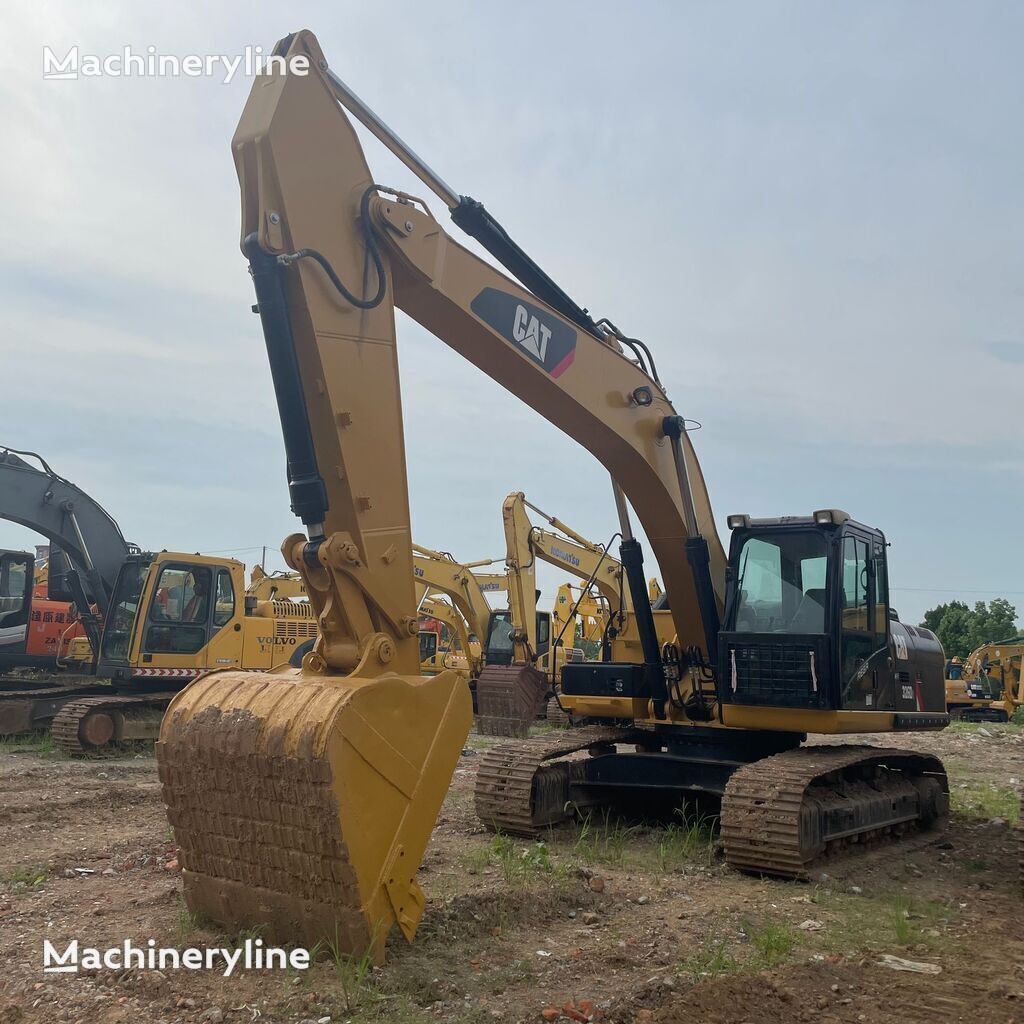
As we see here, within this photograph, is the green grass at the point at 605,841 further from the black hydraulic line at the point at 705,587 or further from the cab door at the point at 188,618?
the cab door at the point at 188,618

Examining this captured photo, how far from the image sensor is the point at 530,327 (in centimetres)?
661

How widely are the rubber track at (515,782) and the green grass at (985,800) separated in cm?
424

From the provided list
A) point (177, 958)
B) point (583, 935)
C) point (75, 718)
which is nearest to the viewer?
point (177, 958)

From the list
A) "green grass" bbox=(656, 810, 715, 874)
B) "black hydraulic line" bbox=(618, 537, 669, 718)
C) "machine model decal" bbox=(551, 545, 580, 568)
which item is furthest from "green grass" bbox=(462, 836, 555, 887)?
"machine model decal" bbox=(551, 545, 580, 568)

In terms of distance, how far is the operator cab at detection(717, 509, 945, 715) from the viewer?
7.30 metres

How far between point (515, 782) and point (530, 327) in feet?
11.5

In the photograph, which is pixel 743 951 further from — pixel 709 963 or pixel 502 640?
pixel 502 640

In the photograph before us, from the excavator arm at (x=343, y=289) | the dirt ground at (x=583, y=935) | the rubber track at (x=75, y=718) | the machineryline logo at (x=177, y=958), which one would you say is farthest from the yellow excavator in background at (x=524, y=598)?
the machineryline logo at (x=177, y=958)

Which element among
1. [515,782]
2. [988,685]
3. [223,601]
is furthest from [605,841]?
[988,685]

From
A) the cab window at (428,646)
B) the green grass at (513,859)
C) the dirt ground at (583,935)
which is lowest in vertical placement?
the dirt ground at (583,935)

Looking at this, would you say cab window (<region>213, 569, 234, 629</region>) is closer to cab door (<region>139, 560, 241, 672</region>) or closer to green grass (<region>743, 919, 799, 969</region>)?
cab door (<region>139, 560, 241, 672</region>)

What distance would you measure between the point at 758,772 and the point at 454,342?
3578 millimetres

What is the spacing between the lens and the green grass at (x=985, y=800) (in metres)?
9.96

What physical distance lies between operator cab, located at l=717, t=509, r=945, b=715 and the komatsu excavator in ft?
0.07
